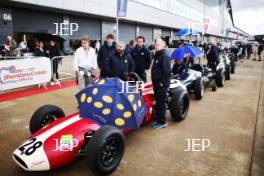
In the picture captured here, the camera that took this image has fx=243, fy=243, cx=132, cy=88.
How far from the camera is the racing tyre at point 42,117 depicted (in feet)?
12.2

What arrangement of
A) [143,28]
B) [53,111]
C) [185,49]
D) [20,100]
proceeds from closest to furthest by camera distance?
1. [53,111]
2. [20,100]
3. [185,49]
4. [143,28]

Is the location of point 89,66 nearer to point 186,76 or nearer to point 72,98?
point 72,98

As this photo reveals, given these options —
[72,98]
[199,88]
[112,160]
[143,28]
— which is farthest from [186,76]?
[143,28]

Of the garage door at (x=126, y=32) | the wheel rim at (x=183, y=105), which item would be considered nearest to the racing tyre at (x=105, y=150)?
the wheel rim at (x=183, y=105)

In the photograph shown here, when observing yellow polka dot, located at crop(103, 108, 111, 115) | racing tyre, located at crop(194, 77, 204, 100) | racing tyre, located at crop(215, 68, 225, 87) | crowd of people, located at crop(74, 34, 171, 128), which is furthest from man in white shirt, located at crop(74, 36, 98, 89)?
racing tyre, located at crop(215, 68, 225, 87)

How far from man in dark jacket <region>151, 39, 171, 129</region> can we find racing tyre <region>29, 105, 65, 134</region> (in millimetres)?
1792

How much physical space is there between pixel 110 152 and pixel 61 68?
9266mm

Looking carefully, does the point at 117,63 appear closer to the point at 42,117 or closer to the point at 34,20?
the point at 42,117

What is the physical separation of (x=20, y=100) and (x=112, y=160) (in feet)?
14.9

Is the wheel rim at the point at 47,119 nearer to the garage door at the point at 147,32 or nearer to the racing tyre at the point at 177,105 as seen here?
the racing tyre at the point at 177,105

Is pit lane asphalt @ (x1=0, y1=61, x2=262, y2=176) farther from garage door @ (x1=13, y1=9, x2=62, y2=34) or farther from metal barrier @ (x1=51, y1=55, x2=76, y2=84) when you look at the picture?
garage door @ (x1=13, y1=9, x2=62, y2=34)

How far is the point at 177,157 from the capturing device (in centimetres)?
362

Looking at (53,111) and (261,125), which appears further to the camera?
(261,125)

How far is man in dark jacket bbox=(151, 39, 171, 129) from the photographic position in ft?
14.5
